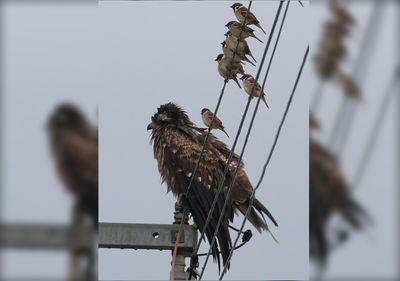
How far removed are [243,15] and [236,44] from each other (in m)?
0.27

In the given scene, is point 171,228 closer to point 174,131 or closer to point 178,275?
point 178,275

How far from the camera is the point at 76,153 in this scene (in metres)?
4.06

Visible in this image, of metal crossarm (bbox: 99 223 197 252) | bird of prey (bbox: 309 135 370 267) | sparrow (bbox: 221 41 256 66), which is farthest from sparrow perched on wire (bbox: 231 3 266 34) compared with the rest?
bird of prey (bbox: 309 135 370 267)

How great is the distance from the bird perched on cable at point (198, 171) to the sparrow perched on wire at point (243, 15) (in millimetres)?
891

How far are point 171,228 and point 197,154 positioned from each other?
5.29 ft

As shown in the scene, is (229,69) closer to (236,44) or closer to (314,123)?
(236,44)

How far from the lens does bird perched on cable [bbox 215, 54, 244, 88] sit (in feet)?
26.7

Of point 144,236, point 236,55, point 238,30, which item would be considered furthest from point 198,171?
point 144,236

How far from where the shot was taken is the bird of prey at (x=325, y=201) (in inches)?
115

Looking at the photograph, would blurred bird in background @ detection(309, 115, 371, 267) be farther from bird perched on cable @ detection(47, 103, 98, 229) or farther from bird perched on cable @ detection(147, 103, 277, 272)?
bird perched on cable @ detection(147, 103, 277, 272)

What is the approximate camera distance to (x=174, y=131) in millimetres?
8703

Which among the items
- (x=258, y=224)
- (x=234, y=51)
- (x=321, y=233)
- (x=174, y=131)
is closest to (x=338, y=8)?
(x=321, y=233)

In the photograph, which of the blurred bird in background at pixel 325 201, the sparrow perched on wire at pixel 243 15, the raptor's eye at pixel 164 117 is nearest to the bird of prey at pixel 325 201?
the blurred bird in background at pixel 325 201

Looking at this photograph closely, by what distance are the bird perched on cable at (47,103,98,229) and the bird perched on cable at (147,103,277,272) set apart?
327 cm
